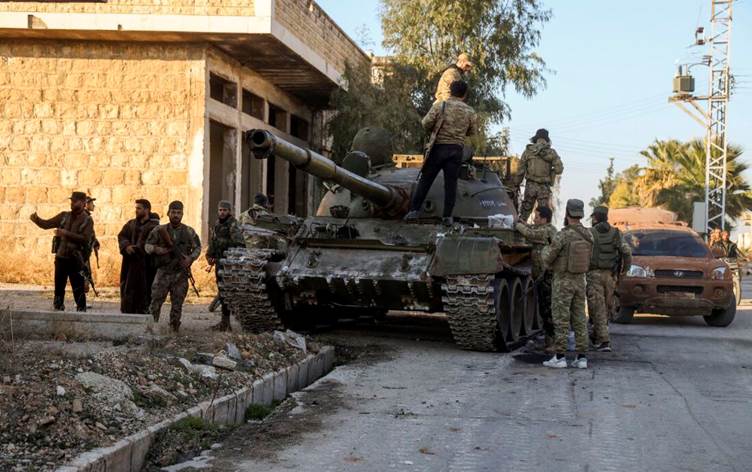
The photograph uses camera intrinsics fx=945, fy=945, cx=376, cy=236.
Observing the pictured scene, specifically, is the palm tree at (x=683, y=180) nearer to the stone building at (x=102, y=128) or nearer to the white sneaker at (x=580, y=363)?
the stone building at (x=102, y=128)

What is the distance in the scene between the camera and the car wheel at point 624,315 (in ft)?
46.2

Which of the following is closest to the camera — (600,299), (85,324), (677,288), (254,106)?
(85,324)

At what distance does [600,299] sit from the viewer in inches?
405

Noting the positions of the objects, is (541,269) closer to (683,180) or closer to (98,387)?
(98,387)

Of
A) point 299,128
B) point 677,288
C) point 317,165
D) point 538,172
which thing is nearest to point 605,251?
point 538,172

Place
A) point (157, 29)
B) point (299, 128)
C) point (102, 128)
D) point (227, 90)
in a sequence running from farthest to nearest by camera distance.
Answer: point (299, 128) → point (227, 90) → point (102, 128) → point (157, 29)

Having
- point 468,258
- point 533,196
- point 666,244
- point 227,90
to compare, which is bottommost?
point 468,258

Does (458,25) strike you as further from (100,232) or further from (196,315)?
(196,315)

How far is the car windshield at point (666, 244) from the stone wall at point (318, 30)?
24.9 ft

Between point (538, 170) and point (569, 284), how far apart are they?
3939 mm

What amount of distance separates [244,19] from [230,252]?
7970 millimetres

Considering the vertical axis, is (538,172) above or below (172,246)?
above

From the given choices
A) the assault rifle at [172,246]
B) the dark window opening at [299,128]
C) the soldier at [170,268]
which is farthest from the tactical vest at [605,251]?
the dark window opening at [299,128]

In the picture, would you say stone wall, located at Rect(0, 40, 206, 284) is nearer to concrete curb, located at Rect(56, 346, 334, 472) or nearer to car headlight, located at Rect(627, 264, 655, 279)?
car headlight, located at Rect(627, 264, 655, 279)
